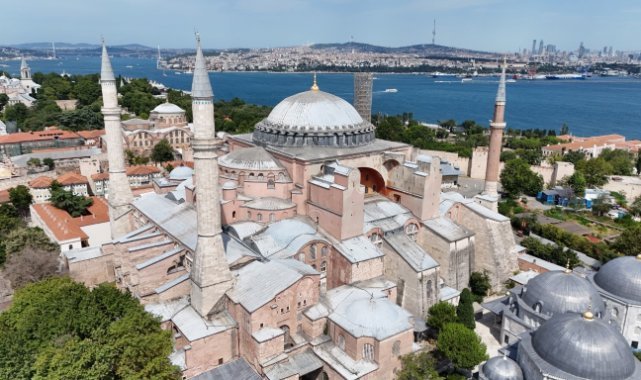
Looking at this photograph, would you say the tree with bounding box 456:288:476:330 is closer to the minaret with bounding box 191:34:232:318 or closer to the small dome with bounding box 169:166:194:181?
the minaret with bounding box 191:34:232:318

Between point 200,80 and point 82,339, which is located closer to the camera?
point 82,339

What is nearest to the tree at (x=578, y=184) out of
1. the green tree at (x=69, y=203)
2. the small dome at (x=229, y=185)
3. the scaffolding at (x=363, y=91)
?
the scaffolding at (x=363, y=91)

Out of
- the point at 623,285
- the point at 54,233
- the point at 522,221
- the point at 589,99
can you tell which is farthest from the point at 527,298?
the point at 589,99

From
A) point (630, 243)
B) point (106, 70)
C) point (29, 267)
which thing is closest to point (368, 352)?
point (29, 267)

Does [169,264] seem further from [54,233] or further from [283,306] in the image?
[54,233]

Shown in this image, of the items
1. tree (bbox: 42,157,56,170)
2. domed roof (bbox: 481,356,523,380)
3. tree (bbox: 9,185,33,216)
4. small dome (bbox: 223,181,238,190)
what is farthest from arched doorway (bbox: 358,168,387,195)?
tree (bbox: 42,157,56,170)

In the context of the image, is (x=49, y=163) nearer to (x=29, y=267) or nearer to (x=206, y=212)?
(x=29, y=267)

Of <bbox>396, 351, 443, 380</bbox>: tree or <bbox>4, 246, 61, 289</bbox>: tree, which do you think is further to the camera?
<bbox>4, 246, 61, 289</bbox>: tree
